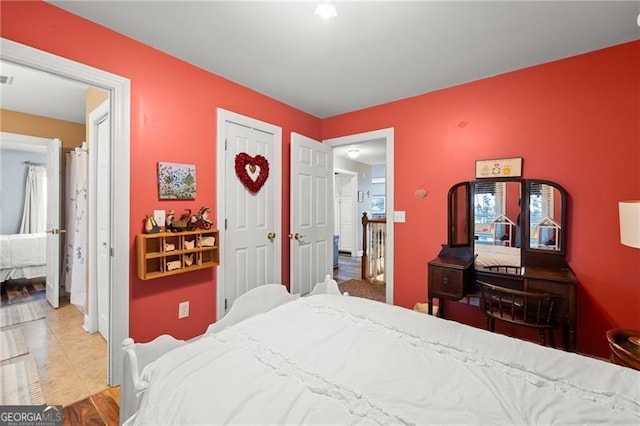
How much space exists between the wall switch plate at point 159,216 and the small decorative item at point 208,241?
0.33 m

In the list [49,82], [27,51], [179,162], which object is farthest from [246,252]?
[49,82]

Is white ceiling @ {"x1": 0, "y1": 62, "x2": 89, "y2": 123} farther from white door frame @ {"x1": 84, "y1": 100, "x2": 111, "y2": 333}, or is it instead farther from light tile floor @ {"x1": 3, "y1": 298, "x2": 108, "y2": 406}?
light tile floor @ {"x1": 3, "y1": 298, "x2": 108, "y2": 406}

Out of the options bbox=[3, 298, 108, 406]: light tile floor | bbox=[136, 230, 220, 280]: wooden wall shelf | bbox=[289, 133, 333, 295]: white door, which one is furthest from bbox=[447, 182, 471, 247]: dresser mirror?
bbox=[3, 298, 108, 406]: light tile floor

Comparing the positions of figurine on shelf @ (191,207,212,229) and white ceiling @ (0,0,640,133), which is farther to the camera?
figurine on shelf @ (191,207,212,229)

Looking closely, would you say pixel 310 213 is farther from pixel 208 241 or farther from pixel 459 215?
pixel 459 215

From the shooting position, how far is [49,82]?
264cm

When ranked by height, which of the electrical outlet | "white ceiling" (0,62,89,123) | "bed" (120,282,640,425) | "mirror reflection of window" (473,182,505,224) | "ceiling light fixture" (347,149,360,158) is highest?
"ceiling light fixture" (347,149,360,158)

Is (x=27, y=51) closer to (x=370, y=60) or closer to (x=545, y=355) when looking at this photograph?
(x=370, y=60)

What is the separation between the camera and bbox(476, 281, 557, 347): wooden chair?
6.33ft

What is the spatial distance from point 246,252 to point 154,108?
1.43m

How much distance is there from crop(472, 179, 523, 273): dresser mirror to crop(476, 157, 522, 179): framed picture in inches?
2.4

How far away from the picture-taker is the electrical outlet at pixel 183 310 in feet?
7.39

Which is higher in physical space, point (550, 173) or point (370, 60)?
point (370, 60)

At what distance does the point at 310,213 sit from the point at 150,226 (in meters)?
1.67
